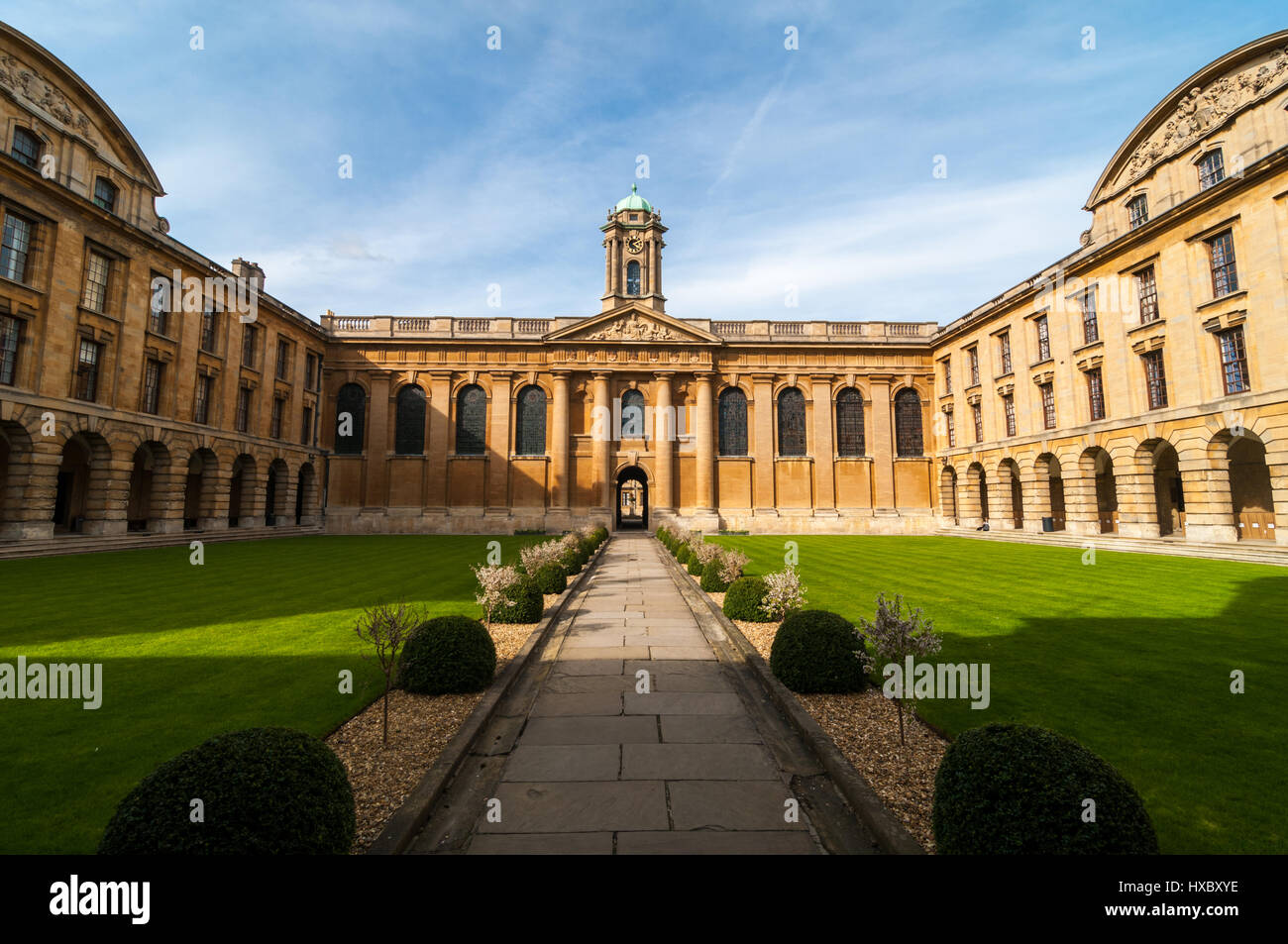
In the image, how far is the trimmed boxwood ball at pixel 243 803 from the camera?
247 centimetres

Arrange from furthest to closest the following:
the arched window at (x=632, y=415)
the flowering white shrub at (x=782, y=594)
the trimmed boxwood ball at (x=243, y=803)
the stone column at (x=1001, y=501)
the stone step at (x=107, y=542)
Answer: the arched window at (x=632, y=415)
the stone column at (x=1001, y=501)
the stone step at (x=107, y=542)
the flowering white shrub at (x=782, y=594)
the trimmed boxwood ball at (x=243, y=803)

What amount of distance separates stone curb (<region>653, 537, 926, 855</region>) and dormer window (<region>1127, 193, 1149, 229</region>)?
3022cm

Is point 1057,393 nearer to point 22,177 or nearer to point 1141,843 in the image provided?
point 1141,843

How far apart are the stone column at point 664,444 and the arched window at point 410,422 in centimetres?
1591

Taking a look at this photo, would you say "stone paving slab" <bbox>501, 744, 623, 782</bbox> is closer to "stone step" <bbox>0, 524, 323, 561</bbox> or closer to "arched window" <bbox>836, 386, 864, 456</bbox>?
"stone step" <bbox>0, 524, 323, 561</bbox>

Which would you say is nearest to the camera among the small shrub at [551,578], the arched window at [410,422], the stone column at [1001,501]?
the small shrub at [551,578]

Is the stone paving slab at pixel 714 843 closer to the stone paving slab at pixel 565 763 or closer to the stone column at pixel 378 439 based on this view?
the stone paving slab at pixel 565 763

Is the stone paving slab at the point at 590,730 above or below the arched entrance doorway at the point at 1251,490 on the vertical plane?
below

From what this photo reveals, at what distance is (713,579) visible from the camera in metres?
13.2

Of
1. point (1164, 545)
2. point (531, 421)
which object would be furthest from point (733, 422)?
point (1164, 545)

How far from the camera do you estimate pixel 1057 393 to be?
2858 cm

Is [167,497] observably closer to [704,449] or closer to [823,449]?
[704,449]

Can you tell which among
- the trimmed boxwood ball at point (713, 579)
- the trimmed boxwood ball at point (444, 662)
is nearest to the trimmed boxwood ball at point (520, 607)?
the trimmed boxwood ball at point (444, 662)

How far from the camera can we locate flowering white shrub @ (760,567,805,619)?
1002 cm
